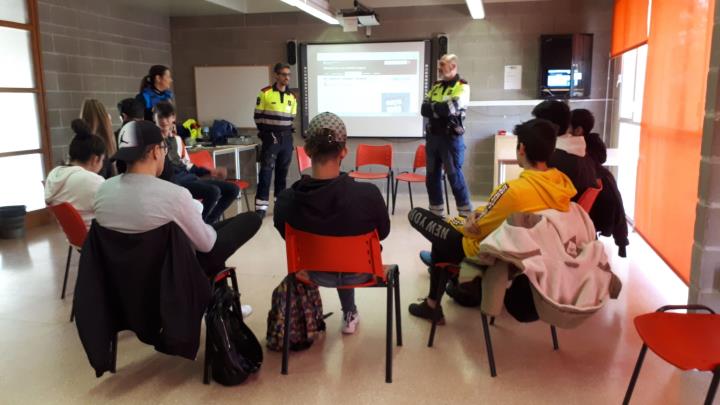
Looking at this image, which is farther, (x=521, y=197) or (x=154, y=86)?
(x=154, y=86)

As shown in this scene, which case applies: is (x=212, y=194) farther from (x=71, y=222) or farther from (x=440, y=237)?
(x=440, y=237)

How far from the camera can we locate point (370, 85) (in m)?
6.85

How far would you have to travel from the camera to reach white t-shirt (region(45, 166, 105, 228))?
3.03m

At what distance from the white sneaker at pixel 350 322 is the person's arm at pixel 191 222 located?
0.92 meters

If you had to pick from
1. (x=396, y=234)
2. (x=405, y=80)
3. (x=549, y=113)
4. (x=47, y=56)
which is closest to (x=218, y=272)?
(x=549, y=113)

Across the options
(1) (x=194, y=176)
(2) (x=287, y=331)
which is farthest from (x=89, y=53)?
(2) (x=287, y=331)

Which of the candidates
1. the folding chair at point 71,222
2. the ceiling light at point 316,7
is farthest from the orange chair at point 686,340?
the ceiling light at point 316,7

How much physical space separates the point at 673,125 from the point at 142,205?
10.8 feet

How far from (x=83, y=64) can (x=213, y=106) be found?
1.75 m

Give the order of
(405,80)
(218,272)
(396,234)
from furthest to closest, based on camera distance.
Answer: (405,80), (396,234), (218,272)

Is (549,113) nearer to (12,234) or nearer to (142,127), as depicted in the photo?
(142,127)

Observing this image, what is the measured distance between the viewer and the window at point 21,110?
16.5ft

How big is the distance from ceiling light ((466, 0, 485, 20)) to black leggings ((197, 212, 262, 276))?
393 centimetres

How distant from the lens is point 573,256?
2.16m
